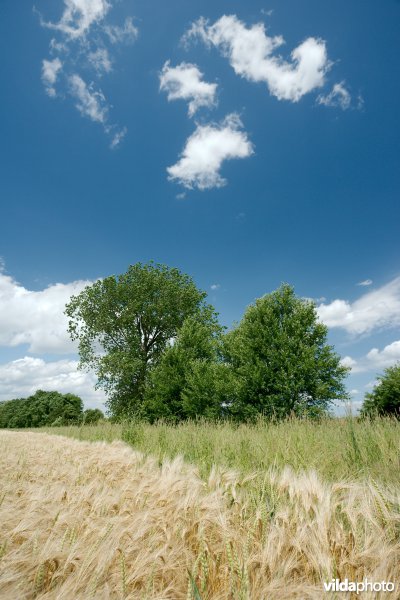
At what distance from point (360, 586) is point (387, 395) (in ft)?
73.3

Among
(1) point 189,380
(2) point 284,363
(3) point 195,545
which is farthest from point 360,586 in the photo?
(1) point 189,380

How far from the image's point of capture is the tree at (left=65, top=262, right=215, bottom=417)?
2786 centimetres

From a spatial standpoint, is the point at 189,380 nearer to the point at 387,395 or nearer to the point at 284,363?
the point at 284,363

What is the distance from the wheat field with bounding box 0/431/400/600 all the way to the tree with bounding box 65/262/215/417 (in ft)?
83.1

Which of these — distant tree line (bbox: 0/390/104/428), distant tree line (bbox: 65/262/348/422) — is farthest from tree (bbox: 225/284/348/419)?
distant tree line (bbox: 0/390/104/428)

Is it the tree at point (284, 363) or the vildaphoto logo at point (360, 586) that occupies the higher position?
the tree at point (284, 363)

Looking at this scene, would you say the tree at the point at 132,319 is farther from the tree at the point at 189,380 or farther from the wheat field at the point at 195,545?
the wheat field at the point at 195,545

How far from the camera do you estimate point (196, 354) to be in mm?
26250

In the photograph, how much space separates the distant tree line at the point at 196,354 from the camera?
18391mm

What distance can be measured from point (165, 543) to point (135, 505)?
0.67m

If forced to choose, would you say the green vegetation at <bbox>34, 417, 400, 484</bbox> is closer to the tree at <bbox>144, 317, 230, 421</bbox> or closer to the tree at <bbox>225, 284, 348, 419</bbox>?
the tree at <bbox>225, 284, 348, 419</bbox>

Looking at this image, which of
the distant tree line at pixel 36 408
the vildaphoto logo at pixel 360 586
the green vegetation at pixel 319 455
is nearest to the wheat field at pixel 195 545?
the vildaphoto logo at pixel 360 586

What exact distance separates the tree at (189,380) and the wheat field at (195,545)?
18.4 meters

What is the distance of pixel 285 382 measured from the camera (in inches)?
711
